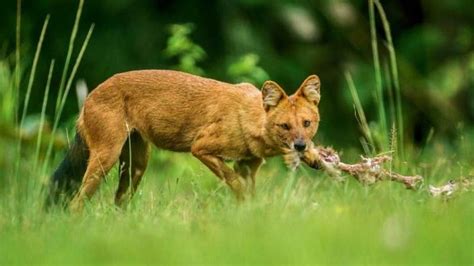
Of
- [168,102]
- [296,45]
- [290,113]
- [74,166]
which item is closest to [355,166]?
[290,113]

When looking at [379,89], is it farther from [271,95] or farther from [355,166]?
[355,166]

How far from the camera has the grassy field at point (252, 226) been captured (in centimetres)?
596

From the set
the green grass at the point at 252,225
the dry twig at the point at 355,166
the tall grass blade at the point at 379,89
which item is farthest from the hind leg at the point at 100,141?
the tall grass blade at the point at 379,89

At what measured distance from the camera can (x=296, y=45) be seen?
14430mm

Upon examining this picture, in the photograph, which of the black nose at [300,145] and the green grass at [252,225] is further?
the black nose at [300,145]

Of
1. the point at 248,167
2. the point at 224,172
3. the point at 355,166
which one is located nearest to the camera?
the point at 355,166

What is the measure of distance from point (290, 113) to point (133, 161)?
4.34 ft

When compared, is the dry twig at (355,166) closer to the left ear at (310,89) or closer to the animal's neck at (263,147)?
the animal's neck at (263,147)

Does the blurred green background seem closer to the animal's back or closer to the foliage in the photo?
the foliage

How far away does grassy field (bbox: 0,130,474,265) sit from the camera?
19.6 feet

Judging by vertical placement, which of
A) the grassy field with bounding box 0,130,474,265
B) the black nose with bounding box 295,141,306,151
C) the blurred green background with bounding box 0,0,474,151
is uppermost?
the blurred green background with bounding box 0,0,474,151

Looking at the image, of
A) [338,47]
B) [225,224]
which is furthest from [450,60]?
[225,224]

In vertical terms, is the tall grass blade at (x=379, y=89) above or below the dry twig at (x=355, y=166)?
above

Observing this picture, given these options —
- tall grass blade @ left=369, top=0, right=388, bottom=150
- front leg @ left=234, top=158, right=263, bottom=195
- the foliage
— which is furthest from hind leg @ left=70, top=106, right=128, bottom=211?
the foliage
